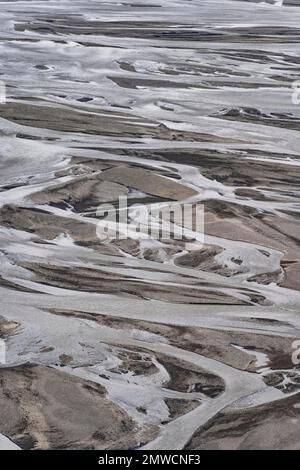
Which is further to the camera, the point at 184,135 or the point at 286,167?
the point at 184,135

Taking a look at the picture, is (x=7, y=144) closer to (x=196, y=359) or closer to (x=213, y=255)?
(x=213, y=255)

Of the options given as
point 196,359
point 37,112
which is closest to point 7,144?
point 37,112
